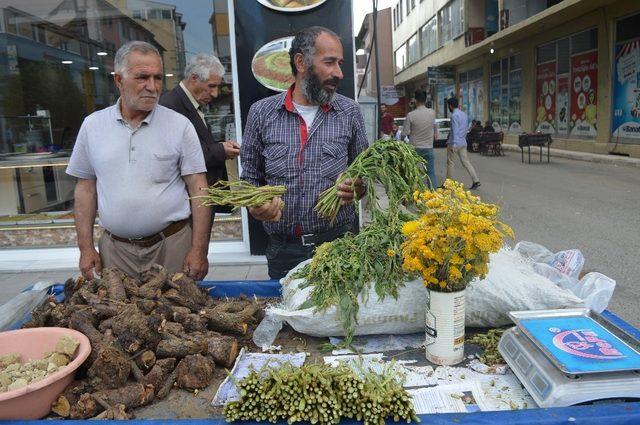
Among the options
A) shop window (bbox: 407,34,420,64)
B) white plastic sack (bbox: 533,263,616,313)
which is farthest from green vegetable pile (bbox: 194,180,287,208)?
shop window (bbox: 407,34,420,64)

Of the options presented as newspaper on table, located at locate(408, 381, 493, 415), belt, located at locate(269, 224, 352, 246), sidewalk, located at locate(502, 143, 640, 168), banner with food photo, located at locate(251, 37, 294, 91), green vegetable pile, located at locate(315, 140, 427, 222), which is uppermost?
banner with food photo, located at locate(251, 37, 294, 91)

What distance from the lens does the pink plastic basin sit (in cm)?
146

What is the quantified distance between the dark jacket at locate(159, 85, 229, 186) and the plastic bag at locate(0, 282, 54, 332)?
1405mm

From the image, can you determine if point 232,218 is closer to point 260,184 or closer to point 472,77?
point 260,184

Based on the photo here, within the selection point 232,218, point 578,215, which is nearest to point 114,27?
point 232,218

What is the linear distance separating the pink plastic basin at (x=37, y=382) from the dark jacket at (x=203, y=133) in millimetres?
1797

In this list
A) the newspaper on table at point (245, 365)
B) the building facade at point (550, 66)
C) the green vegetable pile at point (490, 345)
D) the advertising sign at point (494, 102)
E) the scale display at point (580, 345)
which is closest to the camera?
the scale display at point (580, 345)

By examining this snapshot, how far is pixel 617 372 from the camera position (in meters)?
1.44

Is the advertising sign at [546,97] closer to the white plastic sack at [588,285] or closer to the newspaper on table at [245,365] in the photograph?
the white plastic sack at [588,285]

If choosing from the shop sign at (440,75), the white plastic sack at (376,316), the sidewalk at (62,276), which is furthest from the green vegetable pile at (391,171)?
the shop sign at (440,75)

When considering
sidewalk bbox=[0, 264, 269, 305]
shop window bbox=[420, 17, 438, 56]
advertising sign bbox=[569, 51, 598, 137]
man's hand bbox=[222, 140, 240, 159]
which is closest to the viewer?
man's hand bbox=[222, 140, 240, 159]

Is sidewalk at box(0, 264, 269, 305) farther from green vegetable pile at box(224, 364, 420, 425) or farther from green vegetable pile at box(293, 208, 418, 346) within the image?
green vegetable pile at box(224, 364, 420, 425)

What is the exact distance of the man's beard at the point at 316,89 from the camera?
247cm

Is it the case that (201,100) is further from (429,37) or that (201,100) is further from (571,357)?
(429,37)
